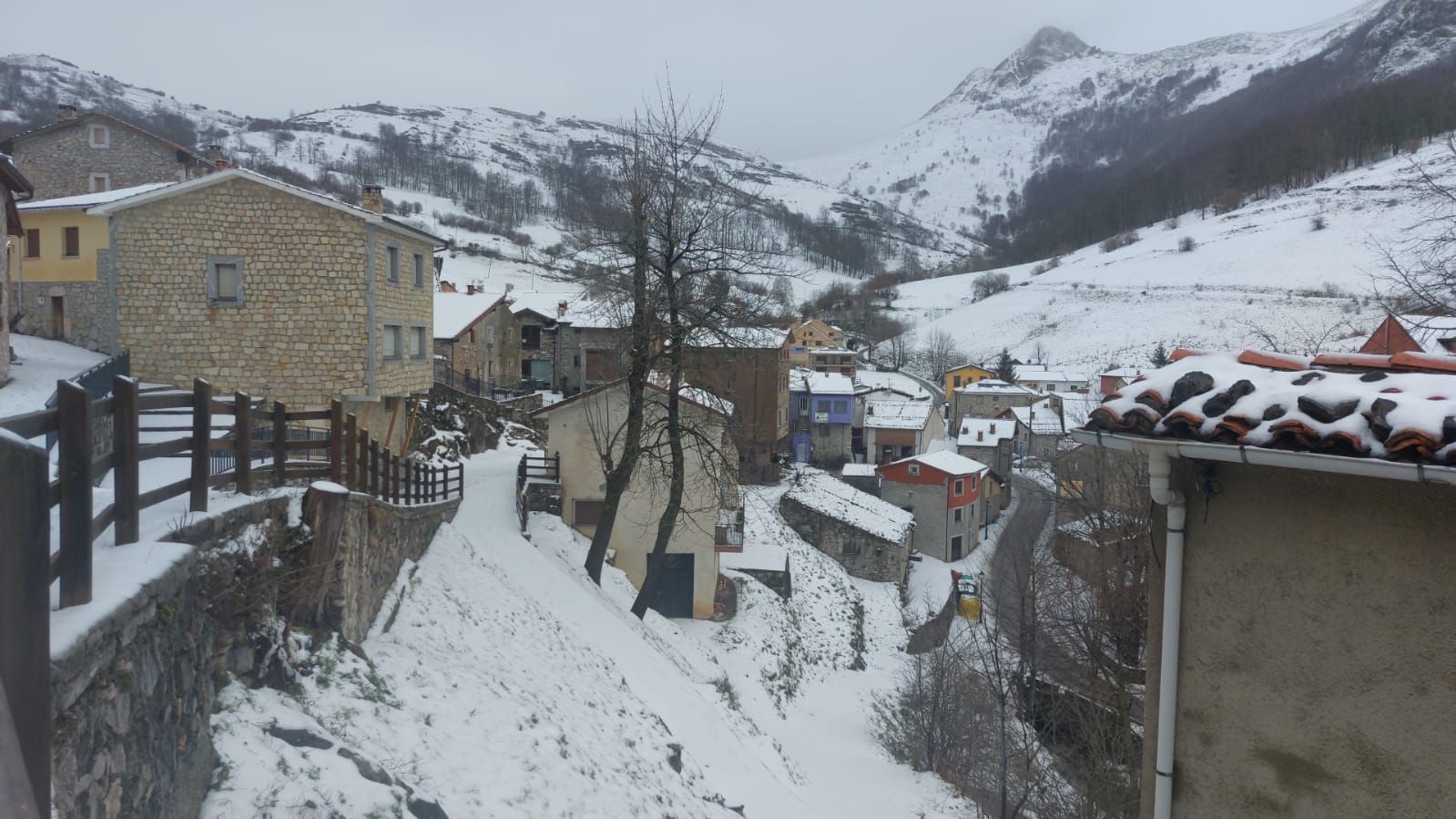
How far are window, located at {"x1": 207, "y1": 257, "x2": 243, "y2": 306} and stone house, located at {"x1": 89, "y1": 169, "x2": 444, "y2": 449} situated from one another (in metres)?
0.02

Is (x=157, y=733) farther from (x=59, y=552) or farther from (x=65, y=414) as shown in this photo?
(x=65, y=414)

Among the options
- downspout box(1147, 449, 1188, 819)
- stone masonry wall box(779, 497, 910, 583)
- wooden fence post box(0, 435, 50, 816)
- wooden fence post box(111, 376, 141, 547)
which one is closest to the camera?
wooden fence post box(0, 435, 50, 816)

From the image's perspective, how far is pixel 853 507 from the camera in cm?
3588

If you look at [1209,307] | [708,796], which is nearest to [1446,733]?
[708,796]

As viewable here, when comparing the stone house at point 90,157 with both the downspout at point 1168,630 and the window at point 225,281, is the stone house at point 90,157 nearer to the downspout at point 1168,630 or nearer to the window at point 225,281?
the window at point 225,281

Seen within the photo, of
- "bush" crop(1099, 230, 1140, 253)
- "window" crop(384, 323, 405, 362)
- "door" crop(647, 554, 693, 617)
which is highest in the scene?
"bush" crop(1099, 230, 1140, 253)

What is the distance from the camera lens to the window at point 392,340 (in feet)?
62.7

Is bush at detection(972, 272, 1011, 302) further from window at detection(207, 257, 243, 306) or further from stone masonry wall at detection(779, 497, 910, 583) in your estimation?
window at detection(207, 257, 243, 306)

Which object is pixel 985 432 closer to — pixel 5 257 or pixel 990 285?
pixel 5 257

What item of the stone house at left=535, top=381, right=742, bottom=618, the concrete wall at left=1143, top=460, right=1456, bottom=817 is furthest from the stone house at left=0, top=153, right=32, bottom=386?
the concrete wall at left=1143, top=460, right=1456, bottom=817

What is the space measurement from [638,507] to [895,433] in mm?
32620

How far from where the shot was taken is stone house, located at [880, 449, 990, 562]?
135 feet

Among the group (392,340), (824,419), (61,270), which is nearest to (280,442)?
(392,340)

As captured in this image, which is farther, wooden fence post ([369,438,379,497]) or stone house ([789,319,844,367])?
stone house ([789,319,844,367])
